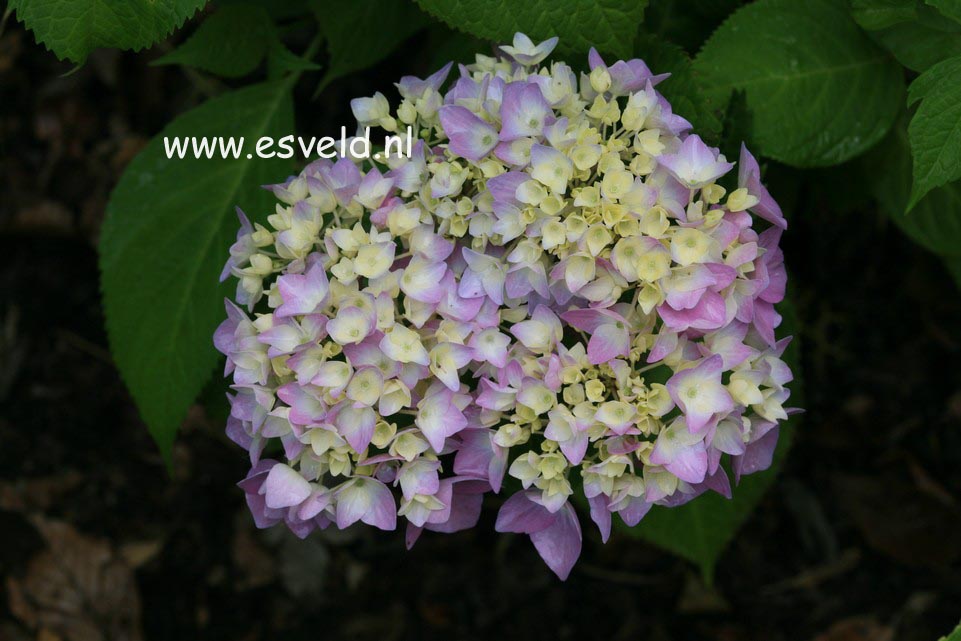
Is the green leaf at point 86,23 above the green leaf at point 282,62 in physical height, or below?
above

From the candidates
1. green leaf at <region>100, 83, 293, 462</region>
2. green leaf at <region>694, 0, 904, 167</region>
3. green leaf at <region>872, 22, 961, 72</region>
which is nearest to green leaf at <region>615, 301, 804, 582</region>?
green leaf at <region>694, 0, 904, 167</region>

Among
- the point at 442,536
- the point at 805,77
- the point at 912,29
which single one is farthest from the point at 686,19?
the point at 442,536

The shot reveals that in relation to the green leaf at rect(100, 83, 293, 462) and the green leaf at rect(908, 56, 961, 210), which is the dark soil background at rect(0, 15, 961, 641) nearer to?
the green leaf at rect(100, 83, 293, 462)

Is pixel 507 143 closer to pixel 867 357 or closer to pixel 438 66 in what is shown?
pixel 438 66

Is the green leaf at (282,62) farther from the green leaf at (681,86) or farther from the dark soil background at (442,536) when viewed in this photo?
the dark soil background at (442,536)

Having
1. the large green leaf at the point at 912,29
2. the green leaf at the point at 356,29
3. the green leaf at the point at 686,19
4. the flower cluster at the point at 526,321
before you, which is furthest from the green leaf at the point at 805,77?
the green leaf at the point at 356,29

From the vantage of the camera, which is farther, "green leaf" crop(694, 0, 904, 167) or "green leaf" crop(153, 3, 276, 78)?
"green leaf" crop(153, 3, 276, 78)
